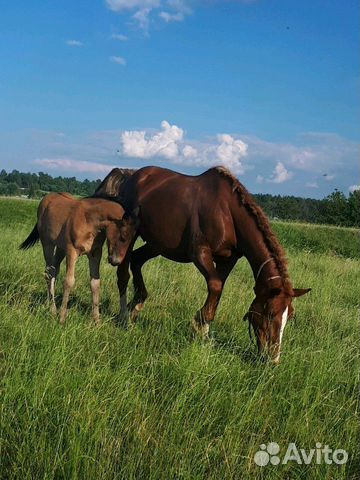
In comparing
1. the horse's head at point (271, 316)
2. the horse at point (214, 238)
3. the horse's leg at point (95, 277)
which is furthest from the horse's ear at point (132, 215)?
the horse's head at point (271, 316)

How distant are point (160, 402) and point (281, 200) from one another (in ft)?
305

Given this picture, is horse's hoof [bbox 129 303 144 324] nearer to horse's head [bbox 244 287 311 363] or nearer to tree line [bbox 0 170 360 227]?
horse's head [bbox 244 287 311 363]

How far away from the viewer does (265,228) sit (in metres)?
4.81

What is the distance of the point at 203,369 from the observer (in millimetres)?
3701

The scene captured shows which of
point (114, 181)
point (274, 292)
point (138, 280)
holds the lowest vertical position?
point (138, 280)

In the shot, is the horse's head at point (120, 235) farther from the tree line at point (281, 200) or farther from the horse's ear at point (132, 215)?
the tree line at point (281, 200)

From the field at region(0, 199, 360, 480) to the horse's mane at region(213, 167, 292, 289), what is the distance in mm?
823

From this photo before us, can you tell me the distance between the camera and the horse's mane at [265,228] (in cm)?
462

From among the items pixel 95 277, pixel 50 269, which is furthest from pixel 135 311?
pixel 50 269

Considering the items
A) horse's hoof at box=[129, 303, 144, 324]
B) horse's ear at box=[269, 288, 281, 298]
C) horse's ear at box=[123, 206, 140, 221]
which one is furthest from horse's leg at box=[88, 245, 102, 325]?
horse's ear at box=[269, 288, 281, 298]

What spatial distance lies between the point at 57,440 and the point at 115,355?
1.35m

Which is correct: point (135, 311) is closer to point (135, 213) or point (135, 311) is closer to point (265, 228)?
point (135, 213)

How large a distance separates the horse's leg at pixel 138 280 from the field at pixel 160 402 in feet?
1.55

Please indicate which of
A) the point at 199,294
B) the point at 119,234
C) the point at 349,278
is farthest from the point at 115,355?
the point at 349,278
